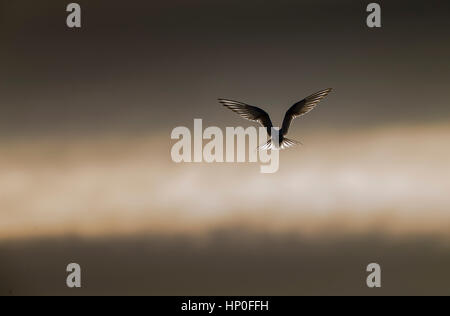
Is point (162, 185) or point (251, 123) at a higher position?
point (251, 123)

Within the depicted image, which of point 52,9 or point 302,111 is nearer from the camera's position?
point 302,111

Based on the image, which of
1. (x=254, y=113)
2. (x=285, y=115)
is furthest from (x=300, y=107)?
(x=254, y=113)

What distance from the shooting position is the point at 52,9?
10.9 feet

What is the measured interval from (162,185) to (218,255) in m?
0.49

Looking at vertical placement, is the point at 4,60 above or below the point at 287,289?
above

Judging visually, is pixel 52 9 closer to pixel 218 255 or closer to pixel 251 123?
pixel 251 123

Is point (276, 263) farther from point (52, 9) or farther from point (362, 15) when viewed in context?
point (52, 9)

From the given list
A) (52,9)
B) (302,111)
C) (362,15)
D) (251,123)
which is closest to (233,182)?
(251,123)

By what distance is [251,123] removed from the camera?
3162 mm

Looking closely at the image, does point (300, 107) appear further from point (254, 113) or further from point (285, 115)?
point (254, 113)

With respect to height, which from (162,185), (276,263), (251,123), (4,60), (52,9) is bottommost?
(276,263)
